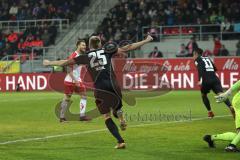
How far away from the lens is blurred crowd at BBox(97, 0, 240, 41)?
3678 centimetres

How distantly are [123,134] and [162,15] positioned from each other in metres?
24.9

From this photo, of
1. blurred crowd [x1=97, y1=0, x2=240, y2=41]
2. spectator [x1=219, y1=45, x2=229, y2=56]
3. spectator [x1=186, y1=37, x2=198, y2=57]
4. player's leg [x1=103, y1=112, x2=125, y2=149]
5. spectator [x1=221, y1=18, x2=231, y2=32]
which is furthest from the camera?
Answer: blurred crowd [x1=97, y1=0, x2=240, y2=41]

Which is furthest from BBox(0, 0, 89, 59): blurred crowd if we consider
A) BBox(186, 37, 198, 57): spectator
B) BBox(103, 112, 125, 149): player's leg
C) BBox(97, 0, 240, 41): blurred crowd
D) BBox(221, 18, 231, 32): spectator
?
BBox(103, 112, 125, 149): player's leg

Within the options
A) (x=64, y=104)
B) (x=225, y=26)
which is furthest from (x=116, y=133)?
(x=225, y=26)

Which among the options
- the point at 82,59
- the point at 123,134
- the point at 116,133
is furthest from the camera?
the point at 123,134

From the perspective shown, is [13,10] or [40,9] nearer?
[40,9]

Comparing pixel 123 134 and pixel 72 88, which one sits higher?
pixel 72 88

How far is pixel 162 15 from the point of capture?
38.1 m

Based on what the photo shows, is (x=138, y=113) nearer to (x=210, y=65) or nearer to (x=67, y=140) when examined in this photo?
(x=210, y=65)

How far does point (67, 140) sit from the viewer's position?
1291 cm

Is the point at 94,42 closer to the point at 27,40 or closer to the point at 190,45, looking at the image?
the point at 190,45

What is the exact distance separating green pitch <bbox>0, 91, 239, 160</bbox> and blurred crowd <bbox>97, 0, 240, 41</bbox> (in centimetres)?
1609

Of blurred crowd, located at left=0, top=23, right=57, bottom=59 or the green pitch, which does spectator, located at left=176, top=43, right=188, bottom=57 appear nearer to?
blurred crowd, located at left=0, top=23, right=57, bottom=59

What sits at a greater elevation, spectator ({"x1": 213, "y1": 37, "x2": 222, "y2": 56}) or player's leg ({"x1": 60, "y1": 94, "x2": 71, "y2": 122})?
spectator ({"x1": 213, "y1": 37, "x2": 222, "y2": 56})
